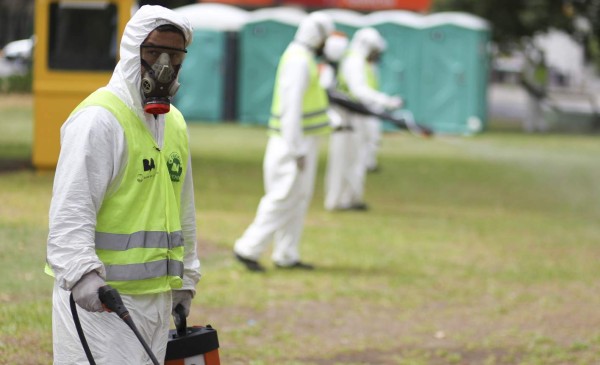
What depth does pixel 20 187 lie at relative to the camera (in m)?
15.8

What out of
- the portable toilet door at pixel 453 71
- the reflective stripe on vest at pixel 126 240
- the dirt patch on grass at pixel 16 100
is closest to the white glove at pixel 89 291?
the reflective stripe on vest at pixel 126 240

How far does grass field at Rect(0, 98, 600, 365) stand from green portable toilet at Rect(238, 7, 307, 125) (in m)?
10.6

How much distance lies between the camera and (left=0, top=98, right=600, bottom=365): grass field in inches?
327

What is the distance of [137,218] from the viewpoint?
4.37 metres

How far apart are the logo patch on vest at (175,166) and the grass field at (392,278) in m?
2.69

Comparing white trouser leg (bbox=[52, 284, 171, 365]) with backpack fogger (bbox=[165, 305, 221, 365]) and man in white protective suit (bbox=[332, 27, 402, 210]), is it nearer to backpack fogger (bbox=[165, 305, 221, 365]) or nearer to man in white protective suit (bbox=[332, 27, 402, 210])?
backpack fogger (bbox=[165, 305, 221, 365])

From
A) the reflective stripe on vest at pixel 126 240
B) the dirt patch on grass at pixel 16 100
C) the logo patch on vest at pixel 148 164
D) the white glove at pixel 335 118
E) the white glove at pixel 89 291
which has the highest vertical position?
the logo patch on vest at pixel 148 164

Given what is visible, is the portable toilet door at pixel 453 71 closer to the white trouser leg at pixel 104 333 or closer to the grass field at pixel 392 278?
the grass field at pixel 392 278

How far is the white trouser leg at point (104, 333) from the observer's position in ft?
14.1

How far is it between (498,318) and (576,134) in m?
26.5

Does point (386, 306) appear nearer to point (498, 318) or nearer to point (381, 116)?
point (498, 318)

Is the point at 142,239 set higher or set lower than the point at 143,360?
higher

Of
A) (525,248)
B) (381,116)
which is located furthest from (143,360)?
(381,116)

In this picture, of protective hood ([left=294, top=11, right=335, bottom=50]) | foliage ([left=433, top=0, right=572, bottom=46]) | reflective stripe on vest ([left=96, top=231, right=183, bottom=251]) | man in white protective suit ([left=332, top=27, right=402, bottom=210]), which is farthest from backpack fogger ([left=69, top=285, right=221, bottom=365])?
foliage ([left=433, top=0, right=572, bottom=46])
